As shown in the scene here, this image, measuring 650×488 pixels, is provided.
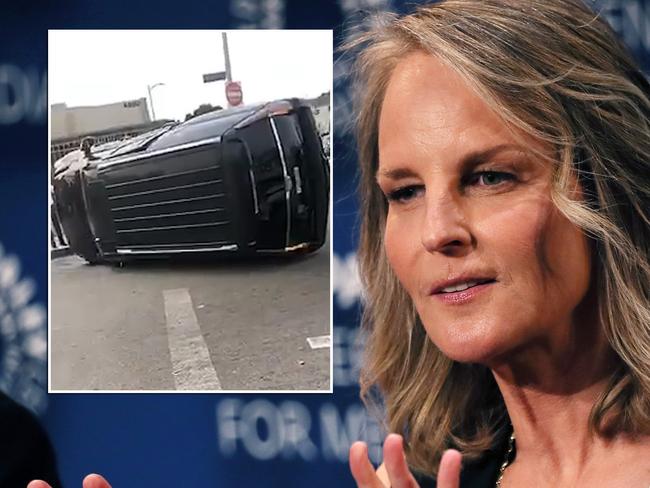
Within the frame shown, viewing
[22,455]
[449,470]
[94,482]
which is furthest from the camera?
[22,455]

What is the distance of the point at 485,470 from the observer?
1.04m

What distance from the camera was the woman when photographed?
34.1 inches

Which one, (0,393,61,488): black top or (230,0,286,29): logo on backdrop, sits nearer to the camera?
(0,393,61,488): black top

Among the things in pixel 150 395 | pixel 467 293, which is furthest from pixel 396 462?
pixel 150 395

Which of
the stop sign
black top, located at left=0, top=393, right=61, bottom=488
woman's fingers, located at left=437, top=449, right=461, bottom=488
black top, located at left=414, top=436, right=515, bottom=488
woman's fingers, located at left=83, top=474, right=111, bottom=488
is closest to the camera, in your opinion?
woman's fingers, located at left=437, top=449, right=461, bottom=488

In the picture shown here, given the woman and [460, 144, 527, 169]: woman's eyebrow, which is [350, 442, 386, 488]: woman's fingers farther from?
[460, 144, 527, 169]: woman's eyebrow

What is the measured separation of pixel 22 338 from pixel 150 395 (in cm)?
30

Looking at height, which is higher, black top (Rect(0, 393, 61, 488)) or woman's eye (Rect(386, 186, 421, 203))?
woman's eye (Rect(386, 186, 421, 203))

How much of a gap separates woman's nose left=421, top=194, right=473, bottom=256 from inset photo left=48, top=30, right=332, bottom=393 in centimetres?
97

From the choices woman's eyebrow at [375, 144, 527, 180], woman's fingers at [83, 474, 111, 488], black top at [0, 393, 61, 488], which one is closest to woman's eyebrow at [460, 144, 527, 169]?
woman's eyebrow at [375, 144, 527, 180]

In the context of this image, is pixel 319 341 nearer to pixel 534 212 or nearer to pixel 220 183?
pixel 220 183

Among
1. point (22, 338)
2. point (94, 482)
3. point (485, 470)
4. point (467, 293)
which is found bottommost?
point (22, 338)

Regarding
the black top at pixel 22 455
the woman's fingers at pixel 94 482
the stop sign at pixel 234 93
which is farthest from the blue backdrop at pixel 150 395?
the woman's fingers at pixel 94 482

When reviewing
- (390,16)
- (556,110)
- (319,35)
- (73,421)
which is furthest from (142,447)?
(556,110)
